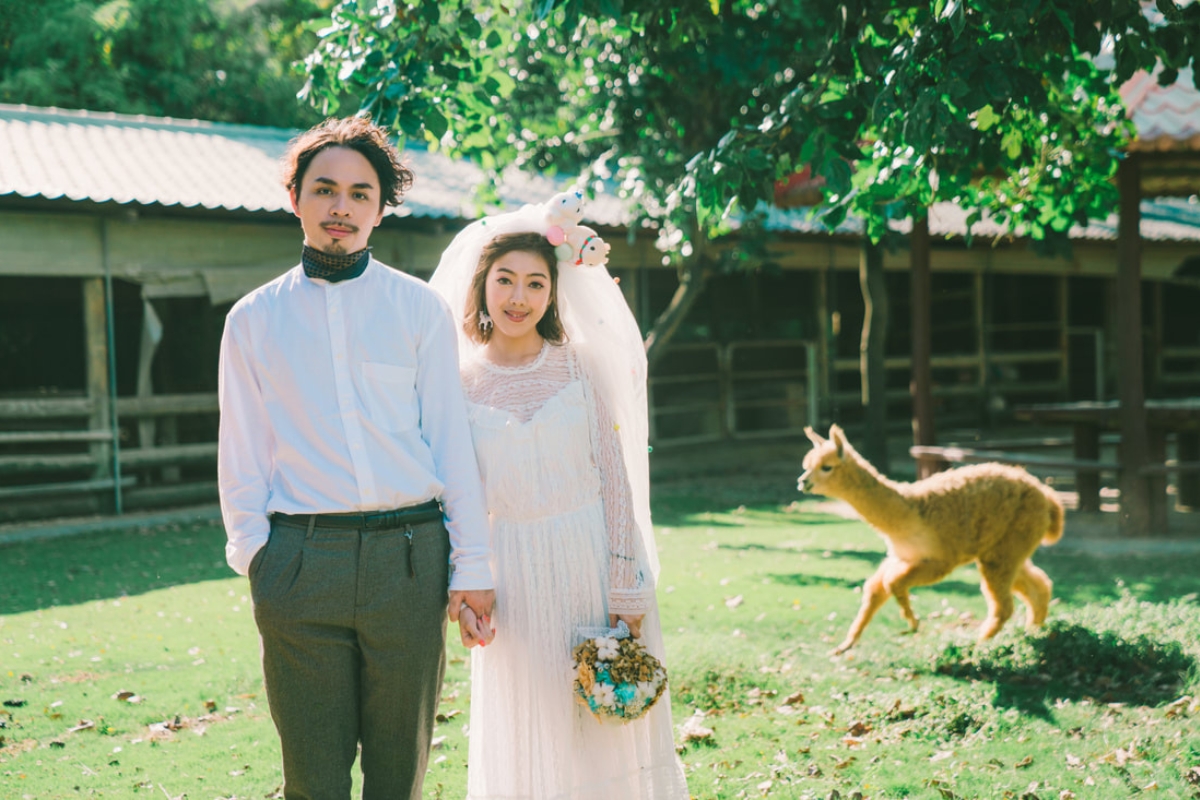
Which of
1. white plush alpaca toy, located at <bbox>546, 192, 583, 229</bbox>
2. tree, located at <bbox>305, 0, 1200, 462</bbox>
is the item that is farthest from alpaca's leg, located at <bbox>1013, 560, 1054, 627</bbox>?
white plush alpaca toy, located at <bbox>546, 192, 583, 229</bbox>

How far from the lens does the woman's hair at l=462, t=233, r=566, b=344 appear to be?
132 inches

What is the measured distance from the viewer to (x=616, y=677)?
120 inches

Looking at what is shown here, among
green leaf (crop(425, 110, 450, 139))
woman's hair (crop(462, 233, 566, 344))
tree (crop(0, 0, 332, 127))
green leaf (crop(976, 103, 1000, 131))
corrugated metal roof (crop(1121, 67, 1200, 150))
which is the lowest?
woman's hair (crop(462, 233, 566, 344))

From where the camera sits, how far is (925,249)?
10594 mm

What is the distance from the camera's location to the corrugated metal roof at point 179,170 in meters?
11.2

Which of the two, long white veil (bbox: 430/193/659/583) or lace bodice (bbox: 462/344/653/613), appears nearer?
lace bodice (bbox: 462/344/653/613)

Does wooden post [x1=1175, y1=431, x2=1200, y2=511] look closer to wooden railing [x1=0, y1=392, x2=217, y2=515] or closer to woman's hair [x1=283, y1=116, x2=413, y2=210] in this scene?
woman's hair [x1=283, y1=116, x2=413, y2=210]

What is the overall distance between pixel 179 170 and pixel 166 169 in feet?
0.49

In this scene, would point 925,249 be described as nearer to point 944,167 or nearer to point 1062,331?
point 944,167

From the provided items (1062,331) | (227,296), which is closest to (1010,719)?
(227,296)

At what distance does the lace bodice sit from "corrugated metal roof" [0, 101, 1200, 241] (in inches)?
275

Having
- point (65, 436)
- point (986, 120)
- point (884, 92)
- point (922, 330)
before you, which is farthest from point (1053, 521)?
point (65, 436)

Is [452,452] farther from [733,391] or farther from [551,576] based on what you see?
[733,391]

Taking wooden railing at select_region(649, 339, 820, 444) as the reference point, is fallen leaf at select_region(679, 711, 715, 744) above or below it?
below
